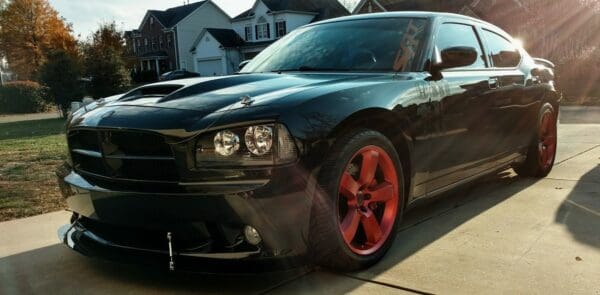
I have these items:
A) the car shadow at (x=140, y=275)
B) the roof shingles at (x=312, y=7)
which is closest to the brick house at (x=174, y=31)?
the roof shingles at (x=312, y=7)

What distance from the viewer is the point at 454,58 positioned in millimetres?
3846

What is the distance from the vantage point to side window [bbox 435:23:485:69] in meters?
4.12

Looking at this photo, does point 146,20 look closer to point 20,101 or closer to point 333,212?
point 20,101

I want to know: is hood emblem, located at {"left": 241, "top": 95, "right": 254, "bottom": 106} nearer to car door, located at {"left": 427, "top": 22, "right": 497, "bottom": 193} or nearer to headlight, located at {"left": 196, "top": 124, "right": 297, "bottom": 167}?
headlight, located at {"left": 196, "top": 124, "right": 297, "bottom": 167}

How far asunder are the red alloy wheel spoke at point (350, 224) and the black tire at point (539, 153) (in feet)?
9.95

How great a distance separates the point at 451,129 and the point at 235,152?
6.00 feet

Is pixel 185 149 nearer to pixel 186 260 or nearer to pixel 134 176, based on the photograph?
pixel 134 176

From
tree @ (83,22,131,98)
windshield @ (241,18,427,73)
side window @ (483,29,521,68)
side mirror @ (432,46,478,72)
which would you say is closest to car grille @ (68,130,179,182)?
windshield @ (241,18,427,73)

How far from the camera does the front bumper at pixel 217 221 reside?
257 centimetres

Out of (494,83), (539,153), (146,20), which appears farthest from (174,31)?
(494,83)

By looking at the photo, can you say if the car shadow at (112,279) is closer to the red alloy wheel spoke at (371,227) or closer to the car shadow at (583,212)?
the red alloy wheel spoke at (371,227)

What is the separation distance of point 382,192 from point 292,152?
2.71 feet

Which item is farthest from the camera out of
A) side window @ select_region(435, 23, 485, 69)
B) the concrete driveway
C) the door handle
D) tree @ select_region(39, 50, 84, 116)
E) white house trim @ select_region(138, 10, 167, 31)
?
white house trim @ select_region(138, 10, 167, 31)

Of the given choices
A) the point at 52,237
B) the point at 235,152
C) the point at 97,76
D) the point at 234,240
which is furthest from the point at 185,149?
the point at 97,76
